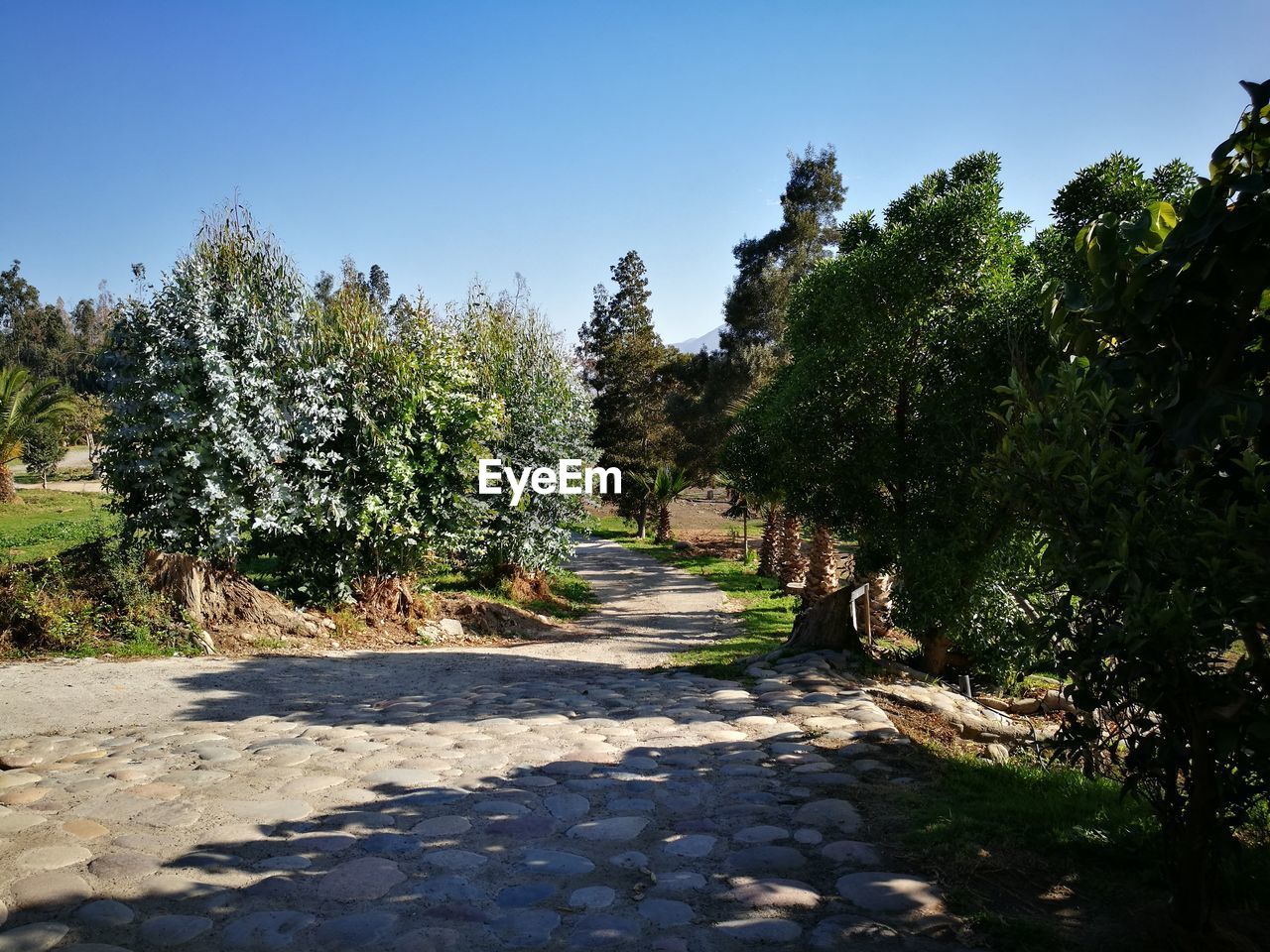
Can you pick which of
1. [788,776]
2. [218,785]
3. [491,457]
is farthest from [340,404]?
[788,776]

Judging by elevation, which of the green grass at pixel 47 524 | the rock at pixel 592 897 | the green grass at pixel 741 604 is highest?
the green grass at pixel 47 524

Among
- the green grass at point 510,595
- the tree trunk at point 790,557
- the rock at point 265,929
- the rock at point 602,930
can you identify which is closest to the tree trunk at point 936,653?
the rock at point 602,930

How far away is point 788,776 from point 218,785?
10.7 feet

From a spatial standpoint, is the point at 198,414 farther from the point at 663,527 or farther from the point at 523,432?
the point at 663,527

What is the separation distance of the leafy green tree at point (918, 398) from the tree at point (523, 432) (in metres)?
6.89

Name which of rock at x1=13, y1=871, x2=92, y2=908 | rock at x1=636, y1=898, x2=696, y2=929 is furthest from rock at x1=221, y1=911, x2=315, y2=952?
rock at x1=636, y1=898, x2=696, y2=929

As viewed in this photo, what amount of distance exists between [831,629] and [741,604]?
935cm

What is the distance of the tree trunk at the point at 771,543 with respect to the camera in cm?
2206

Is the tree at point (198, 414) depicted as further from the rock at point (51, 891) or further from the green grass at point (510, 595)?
the rock at point (51, 891)

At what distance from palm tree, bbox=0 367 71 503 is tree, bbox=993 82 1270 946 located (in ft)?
80.7

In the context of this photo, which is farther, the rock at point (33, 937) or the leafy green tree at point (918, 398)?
the leafy green tree at point (918, 398)

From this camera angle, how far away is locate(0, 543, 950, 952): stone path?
3094 mm

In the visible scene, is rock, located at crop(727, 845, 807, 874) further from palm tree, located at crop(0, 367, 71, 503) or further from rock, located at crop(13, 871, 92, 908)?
palm tree, located at crop(0, 367, 71, 503)

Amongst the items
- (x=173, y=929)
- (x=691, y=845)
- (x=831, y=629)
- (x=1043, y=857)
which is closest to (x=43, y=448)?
(x=831, y=629)
